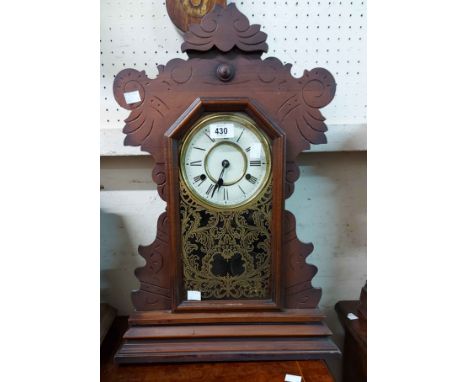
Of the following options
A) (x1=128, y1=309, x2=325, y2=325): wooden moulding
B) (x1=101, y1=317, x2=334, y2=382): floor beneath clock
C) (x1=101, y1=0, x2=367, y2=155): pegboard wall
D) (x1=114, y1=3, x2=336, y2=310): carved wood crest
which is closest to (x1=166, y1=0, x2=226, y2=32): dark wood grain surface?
(x1=101, y1=0, x2=367, y2=155): pegboard wall

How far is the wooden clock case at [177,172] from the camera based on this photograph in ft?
2.15

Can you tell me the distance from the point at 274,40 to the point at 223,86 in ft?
1.11

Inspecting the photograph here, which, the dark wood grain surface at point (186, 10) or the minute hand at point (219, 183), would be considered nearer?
the minute hand at point (219, 183)

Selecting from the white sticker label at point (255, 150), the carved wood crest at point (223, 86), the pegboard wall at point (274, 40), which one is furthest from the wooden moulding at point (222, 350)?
the pegboard wall at point (274, 40)

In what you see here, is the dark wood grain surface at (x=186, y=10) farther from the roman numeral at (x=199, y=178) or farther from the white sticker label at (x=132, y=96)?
the roman numeral at (x=199, y=178)

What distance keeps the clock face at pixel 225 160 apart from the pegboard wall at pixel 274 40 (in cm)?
30

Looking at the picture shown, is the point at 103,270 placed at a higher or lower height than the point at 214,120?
lower

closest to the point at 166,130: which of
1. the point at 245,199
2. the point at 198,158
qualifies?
the point at 198,158

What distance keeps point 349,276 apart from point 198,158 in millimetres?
680

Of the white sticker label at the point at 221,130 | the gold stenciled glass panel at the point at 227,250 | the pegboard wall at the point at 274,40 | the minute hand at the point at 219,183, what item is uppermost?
the pegboard wall at the point at 274,40

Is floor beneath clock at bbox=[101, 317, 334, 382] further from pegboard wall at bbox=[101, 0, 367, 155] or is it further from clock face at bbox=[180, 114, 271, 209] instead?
pegboard wall at bbox=[101, 0, 367, 155]

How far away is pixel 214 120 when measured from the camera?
67 centimetres

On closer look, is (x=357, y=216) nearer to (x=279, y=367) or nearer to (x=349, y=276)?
(x=349, y=276)

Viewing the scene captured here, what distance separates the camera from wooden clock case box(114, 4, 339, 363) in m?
0.65
